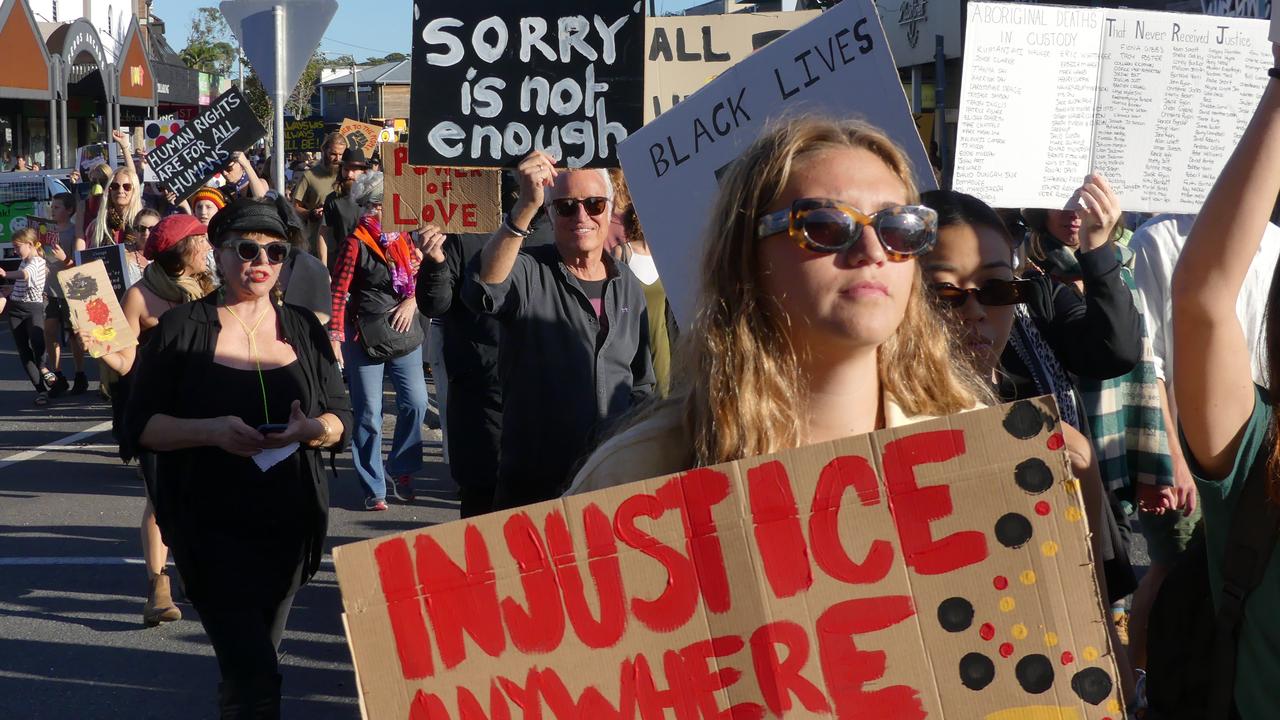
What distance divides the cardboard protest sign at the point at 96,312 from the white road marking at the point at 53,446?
3.60m

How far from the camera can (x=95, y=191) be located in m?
14.0

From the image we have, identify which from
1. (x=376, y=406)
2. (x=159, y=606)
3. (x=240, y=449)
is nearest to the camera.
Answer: (x=240, y=449)

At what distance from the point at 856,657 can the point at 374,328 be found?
6.66 meters

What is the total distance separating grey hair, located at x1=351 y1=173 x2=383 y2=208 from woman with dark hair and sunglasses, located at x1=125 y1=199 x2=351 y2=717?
3918mm

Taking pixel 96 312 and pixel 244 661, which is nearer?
pixel 244 661

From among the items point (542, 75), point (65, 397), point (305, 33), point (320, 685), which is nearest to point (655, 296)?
point (542, 75)

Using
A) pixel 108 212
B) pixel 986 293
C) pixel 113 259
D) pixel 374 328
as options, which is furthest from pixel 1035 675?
pixel 108 212

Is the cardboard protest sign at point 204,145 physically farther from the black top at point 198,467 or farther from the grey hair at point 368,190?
the black top at point 198,467

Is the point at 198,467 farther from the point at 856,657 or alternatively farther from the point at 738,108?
the point at 856,657

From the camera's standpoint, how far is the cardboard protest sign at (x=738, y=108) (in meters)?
3.29

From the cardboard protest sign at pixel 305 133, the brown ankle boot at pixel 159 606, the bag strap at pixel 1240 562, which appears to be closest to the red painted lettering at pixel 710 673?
the bag strap at pixel 1240 562

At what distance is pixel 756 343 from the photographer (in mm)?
2010

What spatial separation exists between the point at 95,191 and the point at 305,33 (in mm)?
5767

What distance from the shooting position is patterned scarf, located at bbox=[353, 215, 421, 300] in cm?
810
